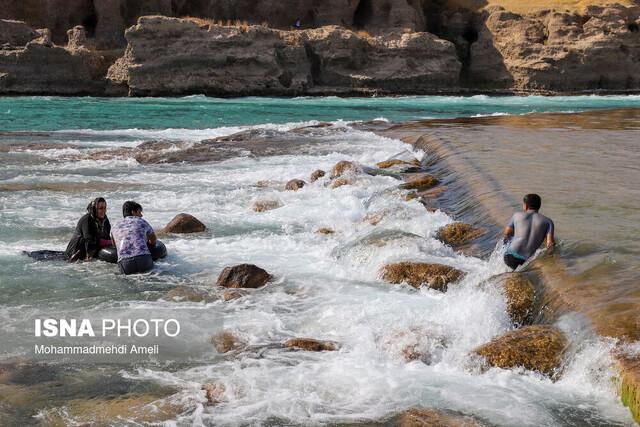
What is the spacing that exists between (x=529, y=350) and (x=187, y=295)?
4.25 metres

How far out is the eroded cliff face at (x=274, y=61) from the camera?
182 ft

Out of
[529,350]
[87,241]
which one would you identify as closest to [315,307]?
[529,350]

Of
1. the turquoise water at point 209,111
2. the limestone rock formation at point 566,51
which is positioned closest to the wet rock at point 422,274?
the turquoise water at point 209,111

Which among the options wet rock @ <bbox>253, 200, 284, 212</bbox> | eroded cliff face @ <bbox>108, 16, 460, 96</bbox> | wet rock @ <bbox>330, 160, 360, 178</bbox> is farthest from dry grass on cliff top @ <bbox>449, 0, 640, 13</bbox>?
wet rock @ <bbox>253, 200, 284, 212</bbox>

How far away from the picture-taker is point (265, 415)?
250 inches

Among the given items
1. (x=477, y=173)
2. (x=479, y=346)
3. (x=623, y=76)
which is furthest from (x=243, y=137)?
(x=623, y=76)

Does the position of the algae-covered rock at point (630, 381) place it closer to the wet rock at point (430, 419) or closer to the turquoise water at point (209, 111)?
the wet rock at point (430, 419)

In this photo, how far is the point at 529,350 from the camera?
7289 mm

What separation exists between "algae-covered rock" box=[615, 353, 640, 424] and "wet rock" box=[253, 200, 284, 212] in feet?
30.5

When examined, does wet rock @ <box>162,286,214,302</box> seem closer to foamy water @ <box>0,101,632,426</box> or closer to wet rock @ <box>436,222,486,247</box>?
foamy water @ <box>0,101,632,426</box>

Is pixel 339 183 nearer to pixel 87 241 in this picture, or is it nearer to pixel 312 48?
pixel 87 241

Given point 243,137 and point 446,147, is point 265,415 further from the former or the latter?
point 243,137

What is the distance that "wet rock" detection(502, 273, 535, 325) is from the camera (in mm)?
8359

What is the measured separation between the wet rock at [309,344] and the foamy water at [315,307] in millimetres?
129
